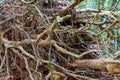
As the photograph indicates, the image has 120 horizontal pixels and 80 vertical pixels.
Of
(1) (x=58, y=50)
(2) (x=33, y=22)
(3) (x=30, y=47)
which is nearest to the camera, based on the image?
(1) (x=58, y=50)

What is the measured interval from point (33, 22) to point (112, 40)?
0.61 m

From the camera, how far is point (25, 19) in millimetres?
1818

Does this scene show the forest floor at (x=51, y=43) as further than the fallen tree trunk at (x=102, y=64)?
Yes

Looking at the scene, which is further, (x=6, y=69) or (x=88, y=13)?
(x=88, y=13)

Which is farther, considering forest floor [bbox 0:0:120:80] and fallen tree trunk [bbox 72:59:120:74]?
forest floor [bbox 0:0:120:80]

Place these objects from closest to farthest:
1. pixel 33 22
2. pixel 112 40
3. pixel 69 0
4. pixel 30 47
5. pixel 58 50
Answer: pixel 58 50
pixel 30 47
pixel 33 22
pixel 112 40
pixel 69 0

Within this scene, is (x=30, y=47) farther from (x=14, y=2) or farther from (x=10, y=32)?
(x=14, y=2)

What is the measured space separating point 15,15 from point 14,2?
0.18 meters

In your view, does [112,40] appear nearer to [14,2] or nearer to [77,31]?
[77,31]

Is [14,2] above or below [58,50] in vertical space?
above

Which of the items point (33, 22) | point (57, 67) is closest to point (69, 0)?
point (33, 22)

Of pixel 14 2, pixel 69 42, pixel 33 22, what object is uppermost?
pixel 14 2

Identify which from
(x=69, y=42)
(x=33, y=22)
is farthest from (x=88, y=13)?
(x=33, y=22)

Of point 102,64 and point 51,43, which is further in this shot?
point 51,43
